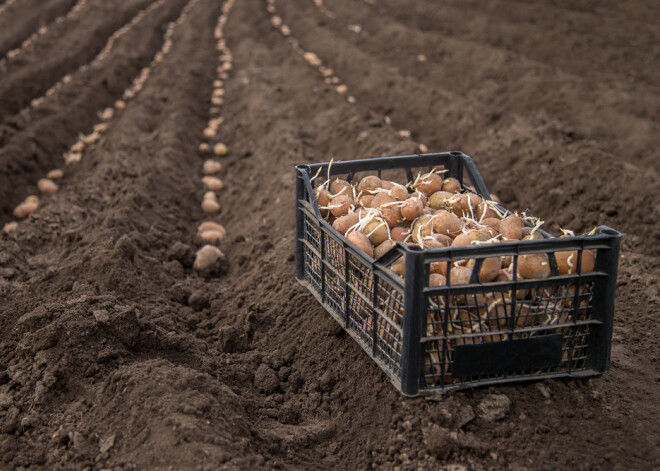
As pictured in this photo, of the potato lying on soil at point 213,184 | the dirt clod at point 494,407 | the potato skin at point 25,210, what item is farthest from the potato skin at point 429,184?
the potato skin at point 25,210

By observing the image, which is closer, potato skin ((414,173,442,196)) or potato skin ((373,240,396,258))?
potato skin ((373,240,396,258))

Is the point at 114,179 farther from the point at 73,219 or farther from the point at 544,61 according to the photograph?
the point at 544,61

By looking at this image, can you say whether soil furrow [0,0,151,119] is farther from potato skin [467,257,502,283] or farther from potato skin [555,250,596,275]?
potato skin [555,250,596,275]

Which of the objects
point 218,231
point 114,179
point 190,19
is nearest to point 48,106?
point 114,179

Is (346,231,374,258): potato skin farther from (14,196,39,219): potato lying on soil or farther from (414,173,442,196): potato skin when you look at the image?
(14,196,39,219): potato lying on soil

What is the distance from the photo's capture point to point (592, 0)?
598 inches

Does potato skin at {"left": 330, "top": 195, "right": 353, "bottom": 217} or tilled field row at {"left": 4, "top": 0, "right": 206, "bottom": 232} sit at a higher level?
potato skin at {"left": 330, "top": 195, "right": 353, "bottom": 217}

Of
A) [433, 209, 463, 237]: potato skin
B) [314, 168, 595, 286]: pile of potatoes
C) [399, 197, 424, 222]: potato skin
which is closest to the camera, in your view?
[314, 168, 595, 286]: pile of potatoes

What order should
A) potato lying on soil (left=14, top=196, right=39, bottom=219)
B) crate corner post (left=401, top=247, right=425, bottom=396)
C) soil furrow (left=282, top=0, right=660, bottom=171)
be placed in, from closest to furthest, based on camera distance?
crate corner post (left=401, top=247, right=425, bottom=396) < potato lying on soil (left=14, top=196, right=39, bottom=219) < soil furrow (left=282, top=0, right=660, bottom=171)

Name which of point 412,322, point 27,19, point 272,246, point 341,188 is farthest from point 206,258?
point 27,19

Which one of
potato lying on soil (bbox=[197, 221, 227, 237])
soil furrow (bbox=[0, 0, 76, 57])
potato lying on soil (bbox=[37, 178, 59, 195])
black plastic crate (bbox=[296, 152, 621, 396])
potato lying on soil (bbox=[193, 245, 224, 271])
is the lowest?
potato lying on soil (bbox=[37, 178, 59, 195])

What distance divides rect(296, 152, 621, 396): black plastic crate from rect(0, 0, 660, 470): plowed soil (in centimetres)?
13

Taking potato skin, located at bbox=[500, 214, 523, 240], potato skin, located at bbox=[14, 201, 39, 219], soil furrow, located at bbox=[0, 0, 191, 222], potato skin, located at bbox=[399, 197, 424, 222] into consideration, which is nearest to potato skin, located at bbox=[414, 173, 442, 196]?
potato skin, located at bbox=[399, 197, 424, 222]

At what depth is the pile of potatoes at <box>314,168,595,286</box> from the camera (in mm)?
2789
